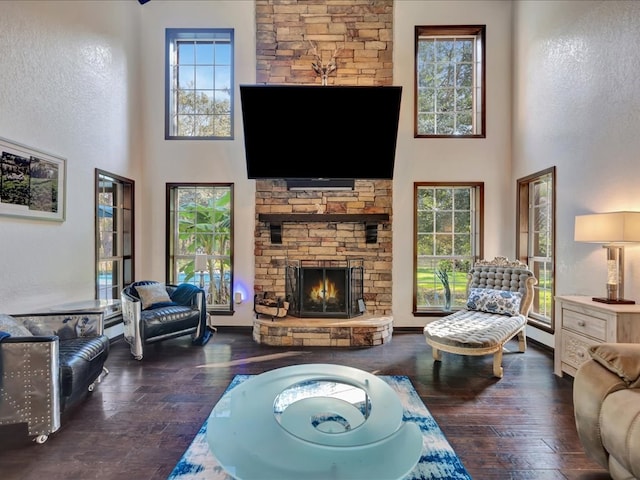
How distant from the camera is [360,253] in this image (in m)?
4.70

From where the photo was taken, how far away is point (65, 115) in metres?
3.37

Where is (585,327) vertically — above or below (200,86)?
below

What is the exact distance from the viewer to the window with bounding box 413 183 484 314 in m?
4.83

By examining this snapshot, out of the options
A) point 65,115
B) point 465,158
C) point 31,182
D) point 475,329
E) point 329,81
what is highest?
point 329,81

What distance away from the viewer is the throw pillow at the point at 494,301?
376 cm

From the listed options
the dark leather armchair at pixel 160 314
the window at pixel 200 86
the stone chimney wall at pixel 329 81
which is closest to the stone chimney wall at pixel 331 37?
the stone chimney wall at pixel 329 81

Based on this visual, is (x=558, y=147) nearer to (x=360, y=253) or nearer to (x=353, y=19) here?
(x=360, y=253)

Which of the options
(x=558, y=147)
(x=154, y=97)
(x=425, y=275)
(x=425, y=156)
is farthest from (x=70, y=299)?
(x=558, y=147)

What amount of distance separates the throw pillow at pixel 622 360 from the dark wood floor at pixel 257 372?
68cm

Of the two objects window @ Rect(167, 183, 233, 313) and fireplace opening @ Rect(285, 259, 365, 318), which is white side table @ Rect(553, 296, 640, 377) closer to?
fireplace opening @ Rect(285, 259, 365, 318)

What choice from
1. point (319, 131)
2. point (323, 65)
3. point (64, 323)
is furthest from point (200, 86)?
point (64, 323)

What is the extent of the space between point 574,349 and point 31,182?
542cm

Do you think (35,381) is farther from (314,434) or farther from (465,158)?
(465,158)

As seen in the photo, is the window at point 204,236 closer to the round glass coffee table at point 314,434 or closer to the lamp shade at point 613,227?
the round glass coffee table at point 314,434
